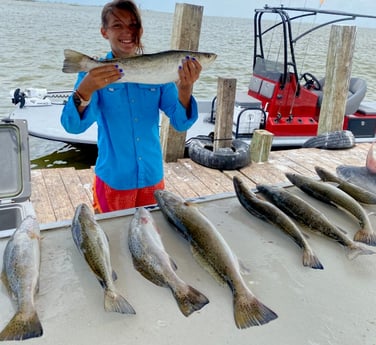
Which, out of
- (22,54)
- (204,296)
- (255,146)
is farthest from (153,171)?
(22,54)

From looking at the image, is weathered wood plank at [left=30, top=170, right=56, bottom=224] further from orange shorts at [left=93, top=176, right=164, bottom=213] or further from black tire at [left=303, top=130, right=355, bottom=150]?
black tire at [left=303, top=130, right=355, bottom=150]

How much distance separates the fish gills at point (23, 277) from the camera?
3.87 feet

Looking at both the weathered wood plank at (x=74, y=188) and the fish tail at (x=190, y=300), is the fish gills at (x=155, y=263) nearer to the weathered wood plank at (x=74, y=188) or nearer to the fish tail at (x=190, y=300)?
the fish tail at (x=190, y=300)

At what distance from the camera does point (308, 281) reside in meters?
1.52

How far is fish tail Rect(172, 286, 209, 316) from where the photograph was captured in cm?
131

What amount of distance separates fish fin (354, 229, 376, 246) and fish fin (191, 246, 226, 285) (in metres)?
0.80

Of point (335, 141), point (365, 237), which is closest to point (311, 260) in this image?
point (365, 237)

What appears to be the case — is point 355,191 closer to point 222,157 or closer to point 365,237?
point 365,237

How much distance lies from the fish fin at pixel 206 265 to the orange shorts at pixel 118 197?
0.98m

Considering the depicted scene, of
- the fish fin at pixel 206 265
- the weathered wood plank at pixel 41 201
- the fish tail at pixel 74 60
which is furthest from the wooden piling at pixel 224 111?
the fish fin at pixel 206 265

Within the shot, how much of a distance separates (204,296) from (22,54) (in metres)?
18.2

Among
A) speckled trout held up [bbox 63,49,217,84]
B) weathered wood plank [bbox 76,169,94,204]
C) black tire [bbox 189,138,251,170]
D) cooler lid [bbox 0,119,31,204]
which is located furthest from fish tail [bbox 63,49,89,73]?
black tire [bbox 189,138,251,170]

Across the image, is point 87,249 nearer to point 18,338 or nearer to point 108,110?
point 18,338

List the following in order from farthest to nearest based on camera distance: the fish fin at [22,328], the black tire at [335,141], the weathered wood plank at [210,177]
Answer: the black tire at [335,141] → the weathered wood plank at [210,177] → the fish fin at [22,328]
